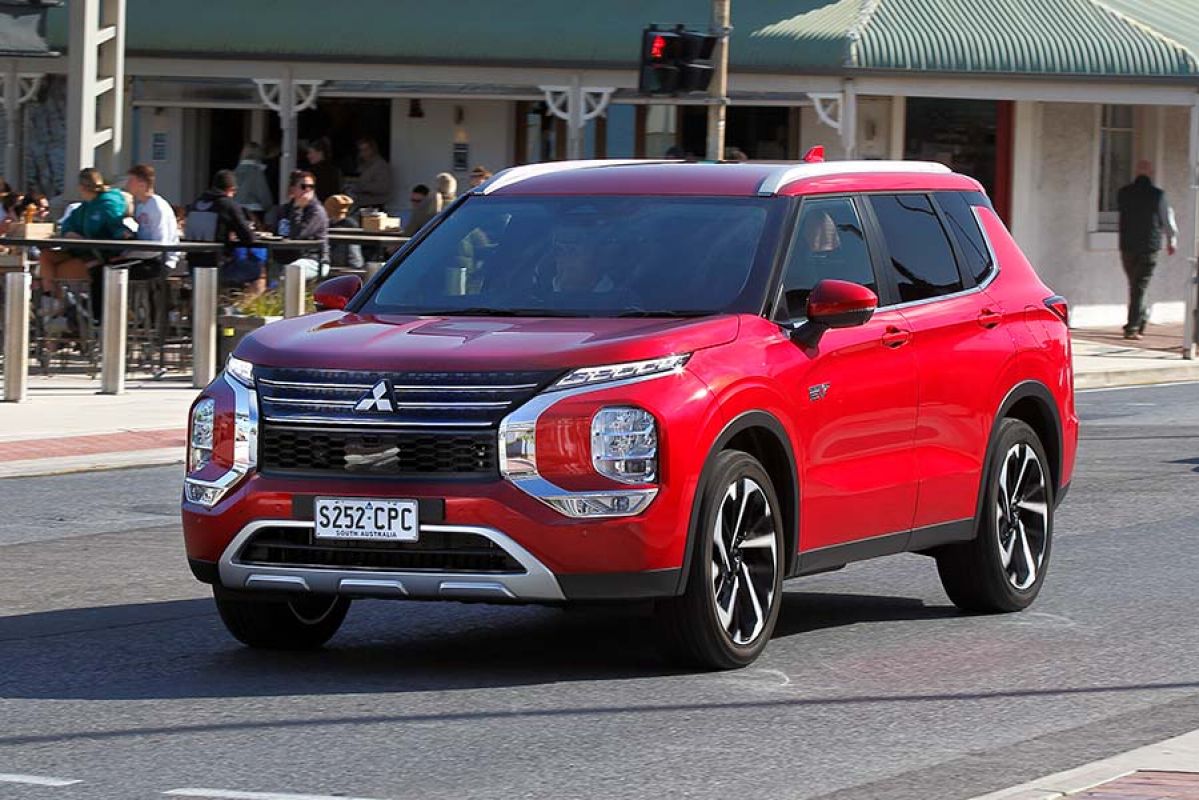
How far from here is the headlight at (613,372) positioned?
317 inches

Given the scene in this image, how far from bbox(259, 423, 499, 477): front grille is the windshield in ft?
3.11

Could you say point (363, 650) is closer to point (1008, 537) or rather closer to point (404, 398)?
point (404, 398)

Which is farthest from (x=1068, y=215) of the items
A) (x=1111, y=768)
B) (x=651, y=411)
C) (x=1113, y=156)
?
(x=1111, y=768)

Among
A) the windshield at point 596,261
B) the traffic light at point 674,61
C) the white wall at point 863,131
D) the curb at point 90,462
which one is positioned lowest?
the curb at point 90,462

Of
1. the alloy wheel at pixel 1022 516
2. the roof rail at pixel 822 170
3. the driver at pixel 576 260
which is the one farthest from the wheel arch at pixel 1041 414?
the driver at pixel 576 260

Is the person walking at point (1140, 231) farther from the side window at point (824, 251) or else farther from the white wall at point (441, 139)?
the side window at point (824, 251)

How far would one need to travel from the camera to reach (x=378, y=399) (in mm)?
8133

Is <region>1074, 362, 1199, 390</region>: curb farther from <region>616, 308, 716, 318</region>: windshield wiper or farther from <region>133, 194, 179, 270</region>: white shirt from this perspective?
<region>616, 308, 716, 318</region>: windshield wiper

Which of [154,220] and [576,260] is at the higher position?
[576,260]

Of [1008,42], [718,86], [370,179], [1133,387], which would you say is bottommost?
[1133,387]

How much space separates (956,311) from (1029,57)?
21.1 meters

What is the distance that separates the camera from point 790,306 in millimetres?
8992

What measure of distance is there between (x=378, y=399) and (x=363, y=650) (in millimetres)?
1370

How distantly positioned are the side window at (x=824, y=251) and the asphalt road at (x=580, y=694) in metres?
1.36
